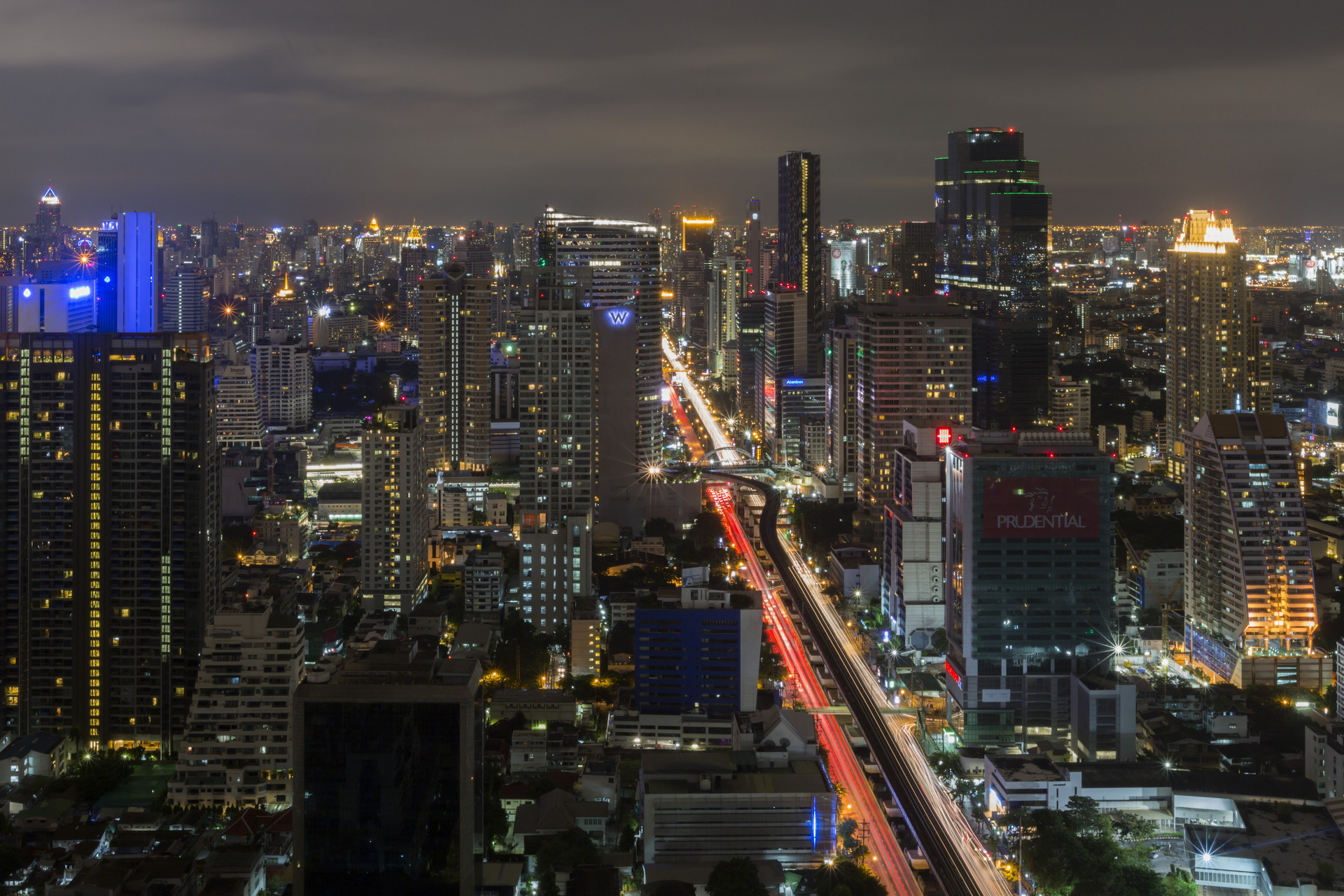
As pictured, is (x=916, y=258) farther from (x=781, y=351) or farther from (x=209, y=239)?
(x=209, y=239)

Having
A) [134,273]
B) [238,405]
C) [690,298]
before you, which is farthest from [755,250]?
[134,273]

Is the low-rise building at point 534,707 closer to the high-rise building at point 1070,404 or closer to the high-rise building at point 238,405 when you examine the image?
the high-rise building at point 1070,404

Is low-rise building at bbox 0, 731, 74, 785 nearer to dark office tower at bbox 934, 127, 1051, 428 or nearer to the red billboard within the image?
the red billboard

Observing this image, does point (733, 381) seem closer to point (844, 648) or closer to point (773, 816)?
point (844, 648)

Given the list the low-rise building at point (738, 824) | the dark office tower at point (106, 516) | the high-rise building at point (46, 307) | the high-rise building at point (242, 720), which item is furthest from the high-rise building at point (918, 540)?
the high-rise building at point (46, 307)

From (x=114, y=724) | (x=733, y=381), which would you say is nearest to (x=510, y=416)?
(x=733, y=381)
